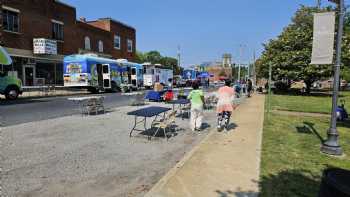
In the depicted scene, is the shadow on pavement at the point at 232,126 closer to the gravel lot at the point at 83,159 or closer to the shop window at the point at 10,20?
the gravel lot at the point at 83,159

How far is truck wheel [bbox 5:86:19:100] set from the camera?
57.5ft

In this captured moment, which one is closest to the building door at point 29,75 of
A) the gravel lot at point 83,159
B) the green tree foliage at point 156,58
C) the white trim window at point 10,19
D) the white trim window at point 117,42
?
the white trim window at point 10,19

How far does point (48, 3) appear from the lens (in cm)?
2762

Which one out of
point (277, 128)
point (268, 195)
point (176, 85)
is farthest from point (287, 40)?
point (268, 195)

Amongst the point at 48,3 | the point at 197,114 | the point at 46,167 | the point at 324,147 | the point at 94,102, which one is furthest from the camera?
the point at 48,3

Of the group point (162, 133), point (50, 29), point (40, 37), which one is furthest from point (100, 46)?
point (162, 133)

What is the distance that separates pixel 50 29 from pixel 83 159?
25899 mm

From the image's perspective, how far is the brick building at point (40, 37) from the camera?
2378 centimetres

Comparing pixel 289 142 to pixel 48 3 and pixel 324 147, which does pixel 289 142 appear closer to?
pixel 324 147

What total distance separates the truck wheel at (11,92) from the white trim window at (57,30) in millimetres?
12351

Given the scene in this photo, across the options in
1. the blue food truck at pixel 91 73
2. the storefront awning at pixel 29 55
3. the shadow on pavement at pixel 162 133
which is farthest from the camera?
the storefront awning at pixel 29 55

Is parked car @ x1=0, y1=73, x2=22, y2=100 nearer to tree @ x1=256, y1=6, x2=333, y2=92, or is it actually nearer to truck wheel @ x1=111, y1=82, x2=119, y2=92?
truck wheel @ x1=111, y1=82, x2=119, y2=92

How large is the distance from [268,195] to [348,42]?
106 ft

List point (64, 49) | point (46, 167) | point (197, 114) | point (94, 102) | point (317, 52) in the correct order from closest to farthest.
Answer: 1. point (46, 167)
2. point (317, 52)
3. point (197, 114)
4. point (94, 102)
5. point (64, 49)
